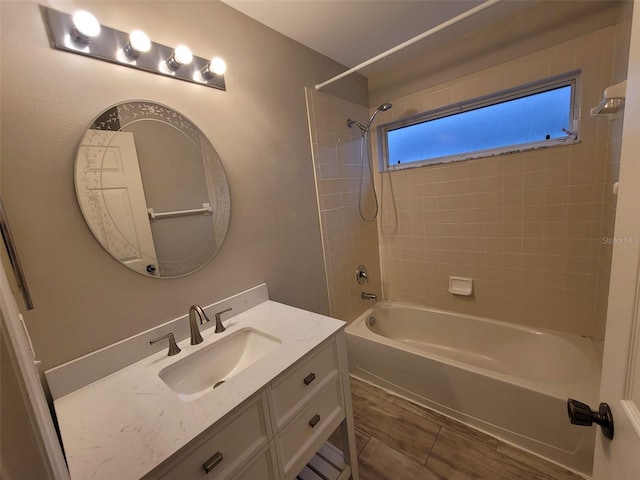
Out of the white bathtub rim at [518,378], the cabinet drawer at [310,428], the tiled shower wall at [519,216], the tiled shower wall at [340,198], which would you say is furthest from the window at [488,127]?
the cabinet drawer at [310,428]

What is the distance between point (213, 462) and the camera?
756 millimetres

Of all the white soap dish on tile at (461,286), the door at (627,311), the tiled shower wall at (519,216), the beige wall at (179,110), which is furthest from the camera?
the white soap dish on tile at (461,286)

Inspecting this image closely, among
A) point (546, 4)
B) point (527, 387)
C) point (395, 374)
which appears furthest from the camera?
point (395, 374)

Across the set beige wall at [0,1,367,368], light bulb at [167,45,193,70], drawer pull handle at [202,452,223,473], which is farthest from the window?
drawer pull handle at [202,452,223,473]

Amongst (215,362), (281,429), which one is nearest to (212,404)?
(281,429)

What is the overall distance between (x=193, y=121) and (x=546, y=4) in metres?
2.12

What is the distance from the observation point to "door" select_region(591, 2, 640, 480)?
0.46m

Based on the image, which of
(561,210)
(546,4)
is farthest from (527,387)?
(546,4)

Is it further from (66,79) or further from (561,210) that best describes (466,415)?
(66,79)

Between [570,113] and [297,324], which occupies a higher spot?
[570,113]

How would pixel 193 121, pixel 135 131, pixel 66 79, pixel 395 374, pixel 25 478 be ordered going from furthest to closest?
pixel 395 374 → pixel 193 121 → pixel 135 131 → pixel 66 79 → pixel 25 478

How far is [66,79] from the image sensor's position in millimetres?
889

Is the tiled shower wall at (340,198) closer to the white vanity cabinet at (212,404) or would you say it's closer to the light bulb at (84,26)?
the white vanity cabinet at (212,404)

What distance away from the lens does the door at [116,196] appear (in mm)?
948
